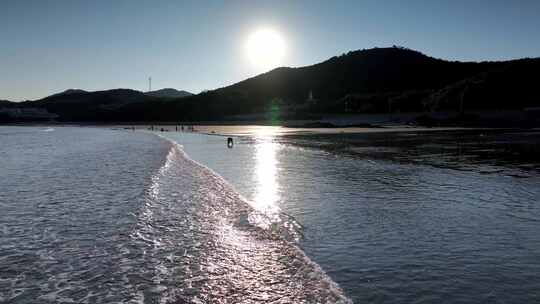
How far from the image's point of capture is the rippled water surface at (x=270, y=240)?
7473 millimetres

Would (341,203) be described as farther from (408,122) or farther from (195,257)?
(408,122)

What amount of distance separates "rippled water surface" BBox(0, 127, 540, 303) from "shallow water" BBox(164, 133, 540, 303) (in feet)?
0.15

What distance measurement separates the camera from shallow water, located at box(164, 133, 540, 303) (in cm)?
758

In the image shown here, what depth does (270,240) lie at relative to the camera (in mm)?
10570

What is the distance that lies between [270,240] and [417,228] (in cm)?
411

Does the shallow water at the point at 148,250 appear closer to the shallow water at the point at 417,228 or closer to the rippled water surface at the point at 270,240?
the rippled water surface at the point at 270,240

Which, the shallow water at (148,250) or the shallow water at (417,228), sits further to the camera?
the shallow water at (417,228)

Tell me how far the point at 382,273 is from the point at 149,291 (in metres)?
4.35

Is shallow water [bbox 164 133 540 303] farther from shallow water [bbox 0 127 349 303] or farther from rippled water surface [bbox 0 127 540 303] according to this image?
shallow water [bbox 0 127 349 303]

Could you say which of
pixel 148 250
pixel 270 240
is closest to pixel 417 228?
pixel 270 240

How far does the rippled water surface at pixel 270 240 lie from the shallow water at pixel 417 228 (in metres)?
0.04

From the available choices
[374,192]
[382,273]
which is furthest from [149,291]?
[374,192]

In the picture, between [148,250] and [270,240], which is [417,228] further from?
[148,250]

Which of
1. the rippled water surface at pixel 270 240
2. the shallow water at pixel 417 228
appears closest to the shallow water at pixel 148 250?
the rippled water surface at pixel 270 240
